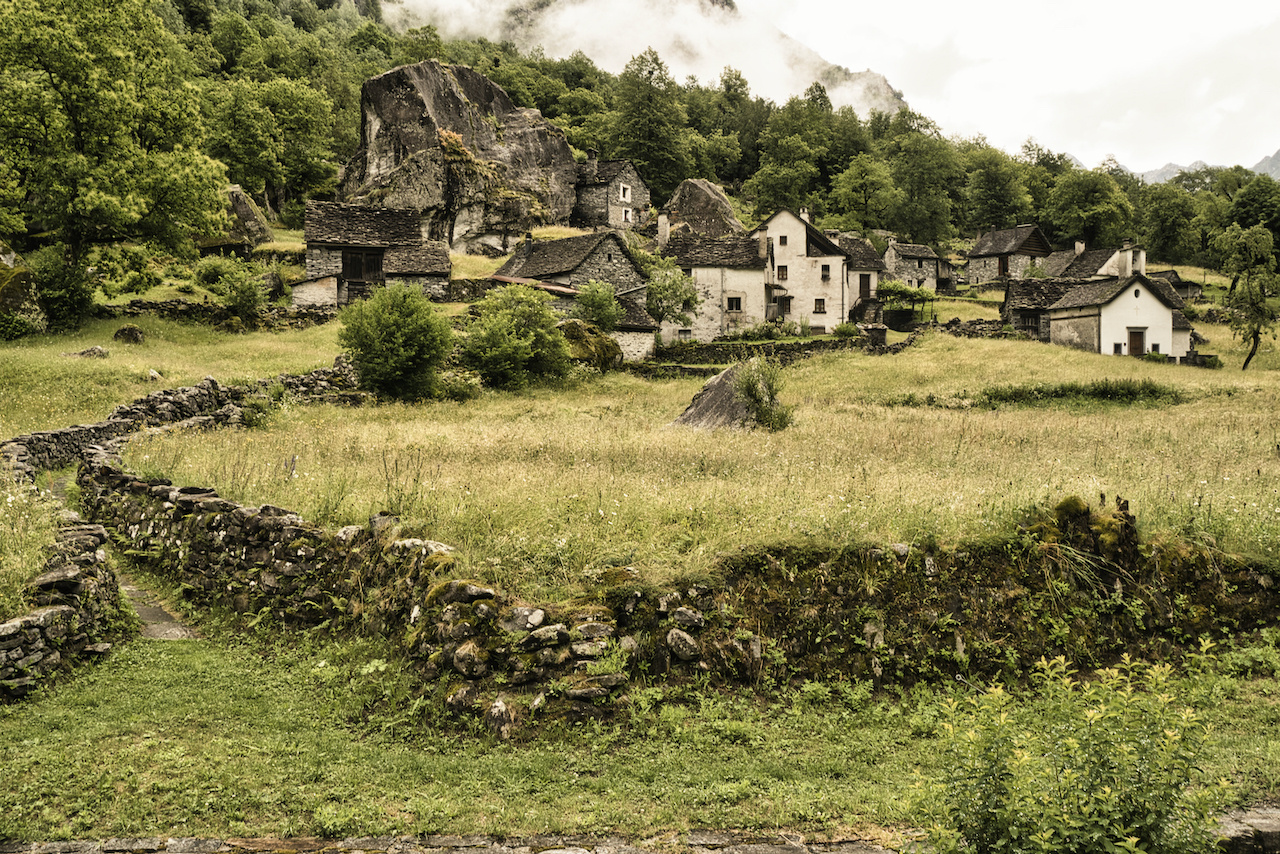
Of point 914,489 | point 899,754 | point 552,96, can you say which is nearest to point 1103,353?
point 914,489

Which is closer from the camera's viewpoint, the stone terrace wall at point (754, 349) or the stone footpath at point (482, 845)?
the stone footpath at point (482, 845)

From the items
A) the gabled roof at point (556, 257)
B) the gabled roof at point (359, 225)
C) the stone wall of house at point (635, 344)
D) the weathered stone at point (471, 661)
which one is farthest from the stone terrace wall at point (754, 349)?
the weathered stone at point (471, 661)

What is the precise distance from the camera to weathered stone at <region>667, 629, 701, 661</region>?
25.6 feet

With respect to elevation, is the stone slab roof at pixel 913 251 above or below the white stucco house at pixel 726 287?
above

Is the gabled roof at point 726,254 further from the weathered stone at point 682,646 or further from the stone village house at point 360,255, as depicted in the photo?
the weathered stone at point 682,646

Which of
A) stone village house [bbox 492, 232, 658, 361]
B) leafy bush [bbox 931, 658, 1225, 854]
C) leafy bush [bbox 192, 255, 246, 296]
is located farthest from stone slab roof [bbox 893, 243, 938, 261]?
leafy bush [bbox 931, 658, 1225, 854]

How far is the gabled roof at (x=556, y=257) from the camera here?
49.7 m

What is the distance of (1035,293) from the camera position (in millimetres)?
53281

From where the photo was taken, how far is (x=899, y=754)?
681 cm

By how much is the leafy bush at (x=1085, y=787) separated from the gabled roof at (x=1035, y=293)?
53569 millimetres

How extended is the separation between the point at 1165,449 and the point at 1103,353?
3288cm

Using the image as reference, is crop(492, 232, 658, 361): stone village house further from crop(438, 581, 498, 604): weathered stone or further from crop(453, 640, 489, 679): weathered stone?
crop(453, 640, 489, 679): weathered stone

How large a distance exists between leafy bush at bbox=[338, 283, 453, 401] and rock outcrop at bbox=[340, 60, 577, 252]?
35.5 meters

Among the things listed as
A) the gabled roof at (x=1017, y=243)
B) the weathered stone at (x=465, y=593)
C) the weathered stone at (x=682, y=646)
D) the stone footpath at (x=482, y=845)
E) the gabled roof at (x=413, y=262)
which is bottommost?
the stone footpath at (x=482, y=845)
